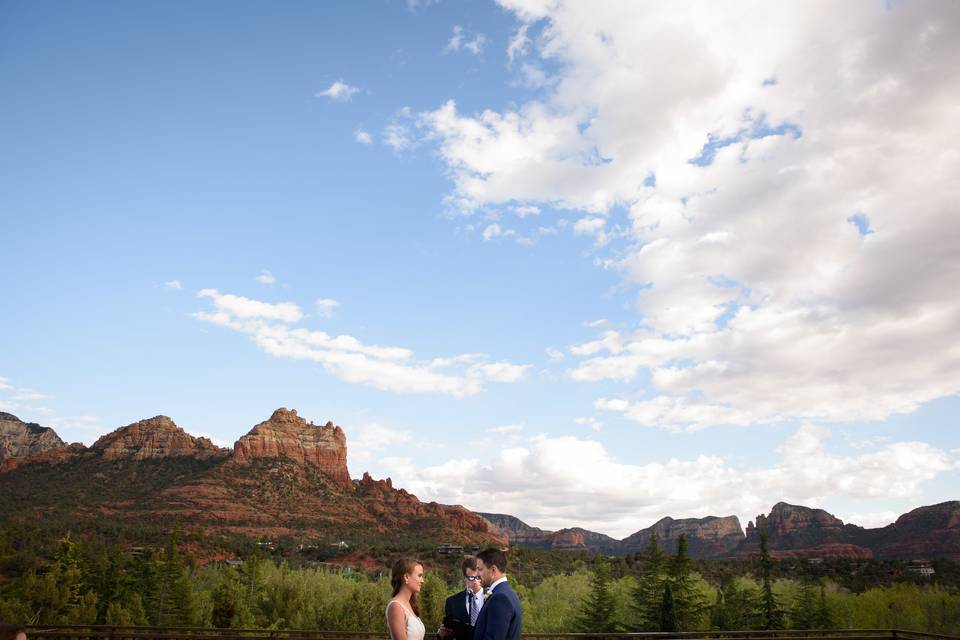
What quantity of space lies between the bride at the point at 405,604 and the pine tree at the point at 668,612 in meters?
27.5

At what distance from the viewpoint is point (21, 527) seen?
139 ft

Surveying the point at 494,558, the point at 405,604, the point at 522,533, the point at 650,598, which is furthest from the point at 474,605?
the point at 522,533

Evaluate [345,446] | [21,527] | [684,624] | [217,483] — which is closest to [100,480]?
[217,483]

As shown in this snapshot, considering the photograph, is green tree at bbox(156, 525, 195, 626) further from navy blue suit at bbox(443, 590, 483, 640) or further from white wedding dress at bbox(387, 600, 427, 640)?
white wedding dress at bbox(387, 600, 427, 640)

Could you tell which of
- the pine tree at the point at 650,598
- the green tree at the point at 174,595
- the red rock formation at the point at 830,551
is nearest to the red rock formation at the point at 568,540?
the red rock formation at the point at 830,551

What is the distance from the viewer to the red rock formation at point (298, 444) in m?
88.9

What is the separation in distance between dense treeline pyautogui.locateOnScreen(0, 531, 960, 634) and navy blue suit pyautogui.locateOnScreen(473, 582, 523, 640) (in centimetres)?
2291

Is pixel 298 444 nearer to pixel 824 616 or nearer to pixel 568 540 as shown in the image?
pixel 824 616

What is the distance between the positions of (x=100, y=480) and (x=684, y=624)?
203 ft

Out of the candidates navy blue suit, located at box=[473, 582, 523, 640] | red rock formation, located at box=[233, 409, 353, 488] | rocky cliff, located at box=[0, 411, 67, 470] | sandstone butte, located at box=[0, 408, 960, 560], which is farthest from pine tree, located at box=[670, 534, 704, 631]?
rocky cliff, located at box=[0, 411, 67, 470]

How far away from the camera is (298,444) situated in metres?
102

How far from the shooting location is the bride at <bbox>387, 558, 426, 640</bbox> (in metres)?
4.32

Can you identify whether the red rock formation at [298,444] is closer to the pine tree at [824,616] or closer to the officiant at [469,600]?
the pine tree at [824,616]

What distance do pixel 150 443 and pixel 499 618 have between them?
8934 centimetres
